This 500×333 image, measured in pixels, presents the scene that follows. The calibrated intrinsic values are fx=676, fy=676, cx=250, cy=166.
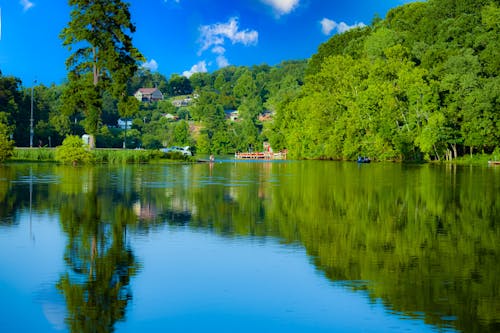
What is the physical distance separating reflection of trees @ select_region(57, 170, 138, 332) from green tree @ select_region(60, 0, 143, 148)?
4373 centimetres

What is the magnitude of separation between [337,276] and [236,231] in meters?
5.80

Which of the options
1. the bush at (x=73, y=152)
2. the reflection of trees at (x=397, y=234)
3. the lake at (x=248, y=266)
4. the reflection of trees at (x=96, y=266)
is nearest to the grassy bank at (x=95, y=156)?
the bush at (x=73, y=152)

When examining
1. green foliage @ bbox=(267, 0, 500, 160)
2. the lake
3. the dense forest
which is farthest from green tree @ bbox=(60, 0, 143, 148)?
the lake

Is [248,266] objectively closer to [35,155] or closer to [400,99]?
[35,155]

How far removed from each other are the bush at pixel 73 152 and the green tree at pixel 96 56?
21.2ft

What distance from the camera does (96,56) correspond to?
66000 millimetres

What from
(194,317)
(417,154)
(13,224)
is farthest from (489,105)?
(194,317)

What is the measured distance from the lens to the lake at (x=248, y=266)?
30.7 feet

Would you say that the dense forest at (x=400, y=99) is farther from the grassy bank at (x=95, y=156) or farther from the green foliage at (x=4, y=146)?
the grassy bank at (x=95, y=156)

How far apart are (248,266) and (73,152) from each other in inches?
1836

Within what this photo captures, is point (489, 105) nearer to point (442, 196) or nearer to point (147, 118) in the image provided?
point (442, 196)

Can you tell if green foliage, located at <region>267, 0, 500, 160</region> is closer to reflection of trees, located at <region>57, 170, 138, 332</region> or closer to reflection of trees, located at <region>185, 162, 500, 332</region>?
reflection of trees, located at <region>185, 162, 500, 332</region>

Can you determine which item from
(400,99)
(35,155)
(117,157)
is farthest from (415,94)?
(35,155)

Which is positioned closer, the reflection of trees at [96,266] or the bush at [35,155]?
the reflection of trees at [96,266]
